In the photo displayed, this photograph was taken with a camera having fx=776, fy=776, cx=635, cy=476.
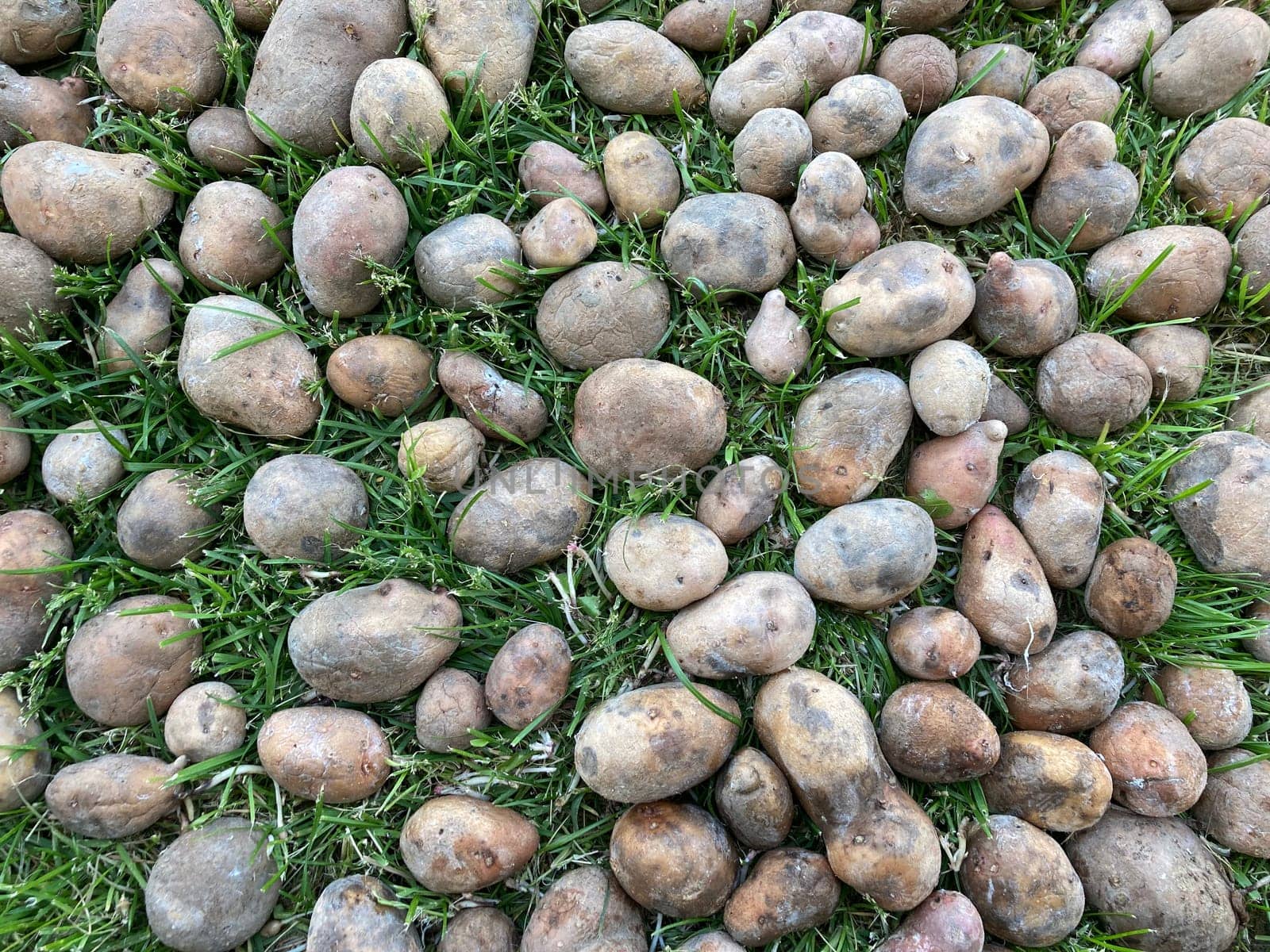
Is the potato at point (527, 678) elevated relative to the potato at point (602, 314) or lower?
lower

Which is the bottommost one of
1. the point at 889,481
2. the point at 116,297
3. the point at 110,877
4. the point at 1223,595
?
the point at 110,877

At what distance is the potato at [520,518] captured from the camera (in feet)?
7.98

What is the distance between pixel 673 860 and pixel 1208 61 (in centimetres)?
313

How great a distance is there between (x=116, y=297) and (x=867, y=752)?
9.18ft

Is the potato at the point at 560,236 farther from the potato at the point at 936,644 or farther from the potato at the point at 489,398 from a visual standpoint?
the potato at the point at 936,644

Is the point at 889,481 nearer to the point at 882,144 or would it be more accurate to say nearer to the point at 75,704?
the point at 882,144

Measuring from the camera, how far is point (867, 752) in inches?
85.7

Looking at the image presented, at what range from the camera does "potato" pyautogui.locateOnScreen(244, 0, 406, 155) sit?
2.55 metres

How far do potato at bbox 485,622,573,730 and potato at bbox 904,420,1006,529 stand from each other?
124 centimetres

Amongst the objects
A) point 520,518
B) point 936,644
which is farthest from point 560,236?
point 936,644

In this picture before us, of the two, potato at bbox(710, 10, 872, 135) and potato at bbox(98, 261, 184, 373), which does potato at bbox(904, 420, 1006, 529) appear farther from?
potato at bbox(98, 261, 184, 373)

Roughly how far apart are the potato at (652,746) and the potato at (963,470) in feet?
3.12

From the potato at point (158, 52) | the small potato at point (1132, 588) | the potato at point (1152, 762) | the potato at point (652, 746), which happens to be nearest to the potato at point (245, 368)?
the potato at point (158, 52)

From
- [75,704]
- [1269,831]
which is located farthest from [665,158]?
[1269,831]
